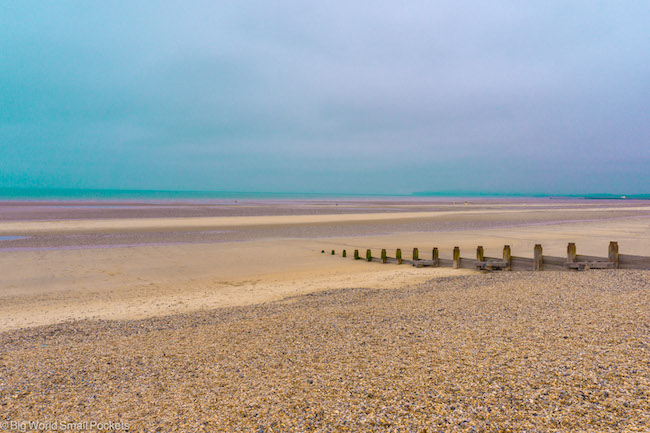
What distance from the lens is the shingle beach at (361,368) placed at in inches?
165

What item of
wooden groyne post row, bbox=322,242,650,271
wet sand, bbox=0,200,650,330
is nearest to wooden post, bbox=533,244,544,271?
wooden groyne post row, bbox=322,242,650,271

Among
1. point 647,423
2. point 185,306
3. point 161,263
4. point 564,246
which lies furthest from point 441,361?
point 564,246

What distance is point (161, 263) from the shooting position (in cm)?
1783

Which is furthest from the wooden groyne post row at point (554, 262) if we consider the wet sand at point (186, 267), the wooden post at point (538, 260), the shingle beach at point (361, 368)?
the shingle beach at point (361, 368)

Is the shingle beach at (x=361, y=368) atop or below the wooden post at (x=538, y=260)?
below

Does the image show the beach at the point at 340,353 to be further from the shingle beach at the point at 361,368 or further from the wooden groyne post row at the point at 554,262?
the wooden groyne post row at the point at 554,262

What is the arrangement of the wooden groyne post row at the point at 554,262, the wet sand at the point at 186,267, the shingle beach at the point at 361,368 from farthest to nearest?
the wooden groyne post row at the point at 554,262 < the wet sand at the point at 186,267 < the shingle beach at the point at 361,368

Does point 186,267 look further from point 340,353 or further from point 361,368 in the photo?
point 361,368

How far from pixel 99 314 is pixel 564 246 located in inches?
842

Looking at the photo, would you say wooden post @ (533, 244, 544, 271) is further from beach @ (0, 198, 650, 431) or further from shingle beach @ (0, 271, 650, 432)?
shingle beach @ (0, 271, 650, 432)

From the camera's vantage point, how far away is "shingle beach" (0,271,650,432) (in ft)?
13.8

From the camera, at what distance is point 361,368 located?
5426mm

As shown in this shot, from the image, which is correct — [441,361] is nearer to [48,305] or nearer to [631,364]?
[631,364]

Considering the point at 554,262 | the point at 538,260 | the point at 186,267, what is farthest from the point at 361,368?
the point at 186,267
